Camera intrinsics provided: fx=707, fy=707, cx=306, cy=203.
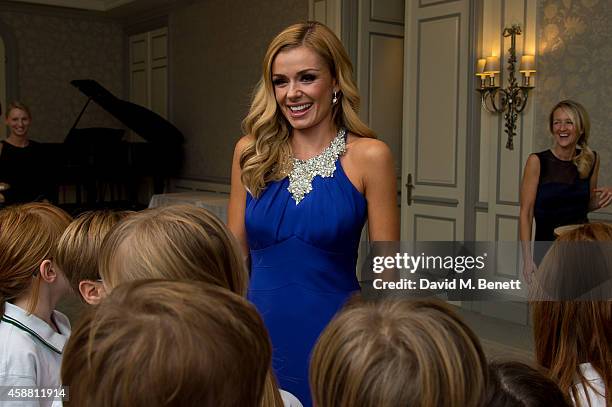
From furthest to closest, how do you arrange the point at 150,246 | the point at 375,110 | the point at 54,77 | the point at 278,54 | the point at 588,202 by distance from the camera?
the point at 54,77 < the point at 375,110 < the point at 588,202 < the point at 278,54 < the point at 150,246

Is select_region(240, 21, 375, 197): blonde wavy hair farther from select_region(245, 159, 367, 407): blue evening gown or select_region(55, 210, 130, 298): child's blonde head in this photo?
select_region(55, 210, 130, 298): child's blonde head

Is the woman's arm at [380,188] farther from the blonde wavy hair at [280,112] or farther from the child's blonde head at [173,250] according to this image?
the child's blonde head at [173,250]

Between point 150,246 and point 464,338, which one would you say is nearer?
point 464,338

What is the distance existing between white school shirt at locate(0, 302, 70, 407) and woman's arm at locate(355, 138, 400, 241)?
774 mm

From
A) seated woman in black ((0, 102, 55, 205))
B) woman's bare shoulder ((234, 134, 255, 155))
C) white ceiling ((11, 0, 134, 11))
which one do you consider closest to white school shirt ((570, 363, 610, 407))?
woman's bare shoulder ((234, 134, 255, 155))

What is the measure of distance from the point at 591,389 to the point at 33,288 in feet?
3.71

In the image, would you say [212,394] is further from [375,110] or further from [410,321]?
[375,110]

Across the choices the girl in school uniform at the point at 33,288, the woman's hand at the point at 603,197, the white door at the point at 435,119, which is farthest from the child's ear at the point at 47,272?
the white door at the point at 435,119

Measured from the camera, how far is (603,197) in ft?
13.1

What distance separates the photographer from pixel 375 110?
Result: 6.56 m

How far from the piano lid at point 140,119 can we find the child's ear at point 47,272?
25.3ft

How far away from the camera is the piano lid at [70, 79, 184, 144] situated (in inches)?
358

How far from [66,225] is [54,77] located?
9380mm

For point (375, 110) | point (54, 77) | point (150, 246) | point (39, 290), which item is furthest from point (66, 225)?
point (54, 77)
